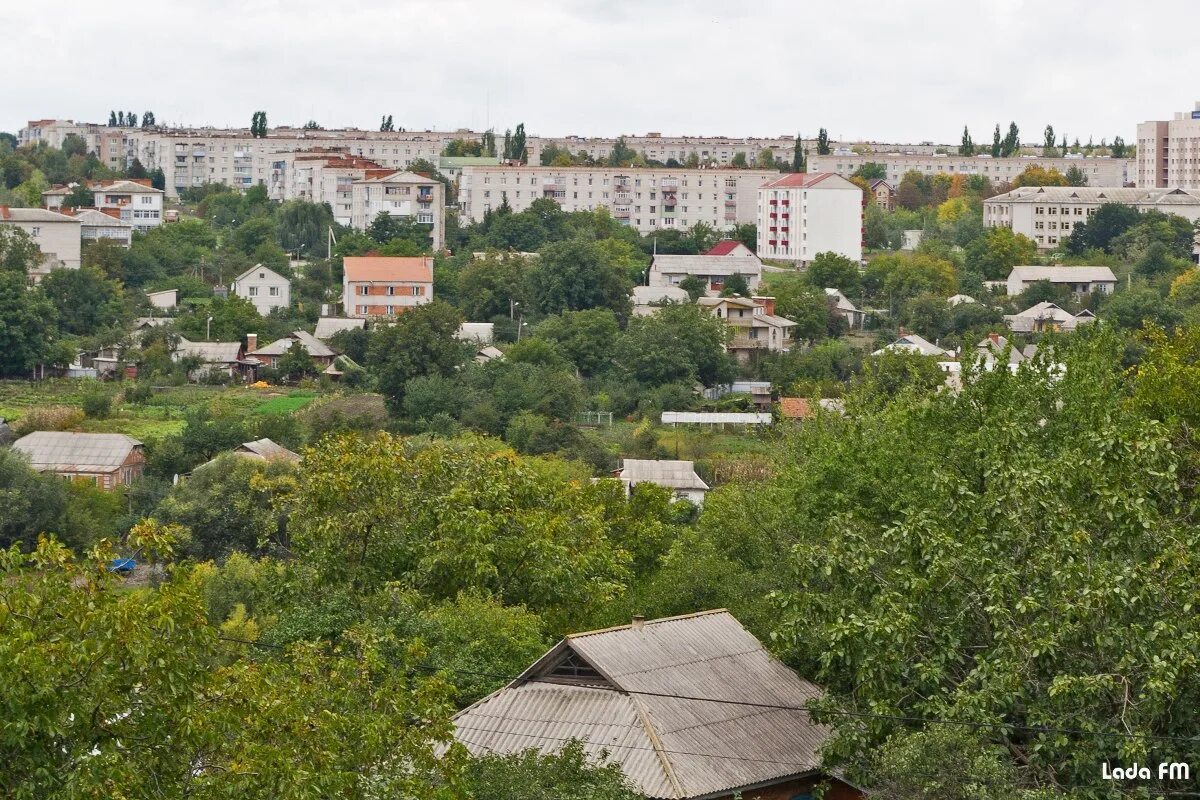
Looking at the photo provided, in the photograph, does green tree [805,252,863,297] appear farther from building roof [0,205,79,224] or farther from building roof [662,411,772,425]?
building roof [0,205,79,224]

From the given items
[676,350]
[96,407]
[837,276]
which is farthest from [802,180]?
[96,407]

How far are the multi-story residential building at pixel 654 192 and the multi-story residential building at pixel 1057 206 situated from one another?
9.50m

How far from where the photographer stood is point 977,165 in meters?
92.4

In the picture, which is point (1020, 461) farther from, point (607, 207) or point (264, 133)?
point (264, 133)

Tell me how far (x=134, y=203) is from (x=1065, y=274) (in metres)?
32.4

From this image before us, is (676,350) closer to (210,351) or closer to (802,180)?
(210,351)

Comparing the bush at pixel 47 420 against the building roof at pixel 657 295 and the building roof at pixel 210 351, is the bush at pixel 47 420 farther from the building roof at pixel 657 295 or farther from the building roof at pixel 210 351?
the building roof at pixel 657 295

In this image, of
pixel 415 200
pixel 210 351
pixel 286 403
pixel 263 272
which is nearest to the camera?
pixel 286 403

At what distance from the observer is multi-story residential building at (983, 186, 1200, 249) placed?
74000 millimetres

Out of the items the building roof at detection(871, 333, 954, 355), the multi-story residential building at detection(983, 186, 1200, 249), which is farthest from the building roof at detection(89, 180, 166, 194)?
the multi-story residential building at detection(983, 186, 1200, 249)

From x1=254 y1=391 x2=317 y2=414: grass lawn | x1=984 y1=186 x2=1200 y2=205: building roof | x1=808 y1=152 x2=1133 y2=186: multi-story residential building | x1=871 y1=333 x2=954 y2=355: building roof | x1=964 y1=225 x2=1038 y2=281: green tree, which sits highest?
x1=808 y1=152 x2=1133 y2=186: multi-story residential building

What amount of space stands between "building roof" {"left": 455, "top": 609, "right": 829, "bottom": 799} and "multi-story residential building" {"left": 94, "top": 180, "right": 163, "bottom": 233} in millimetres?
56567

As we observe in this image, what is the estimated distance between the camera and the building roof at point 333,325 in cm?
5141

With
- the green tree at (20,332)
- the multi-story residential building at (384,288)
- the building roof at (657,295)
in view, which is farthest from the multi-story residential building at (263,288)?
the building roof at (657,295)
